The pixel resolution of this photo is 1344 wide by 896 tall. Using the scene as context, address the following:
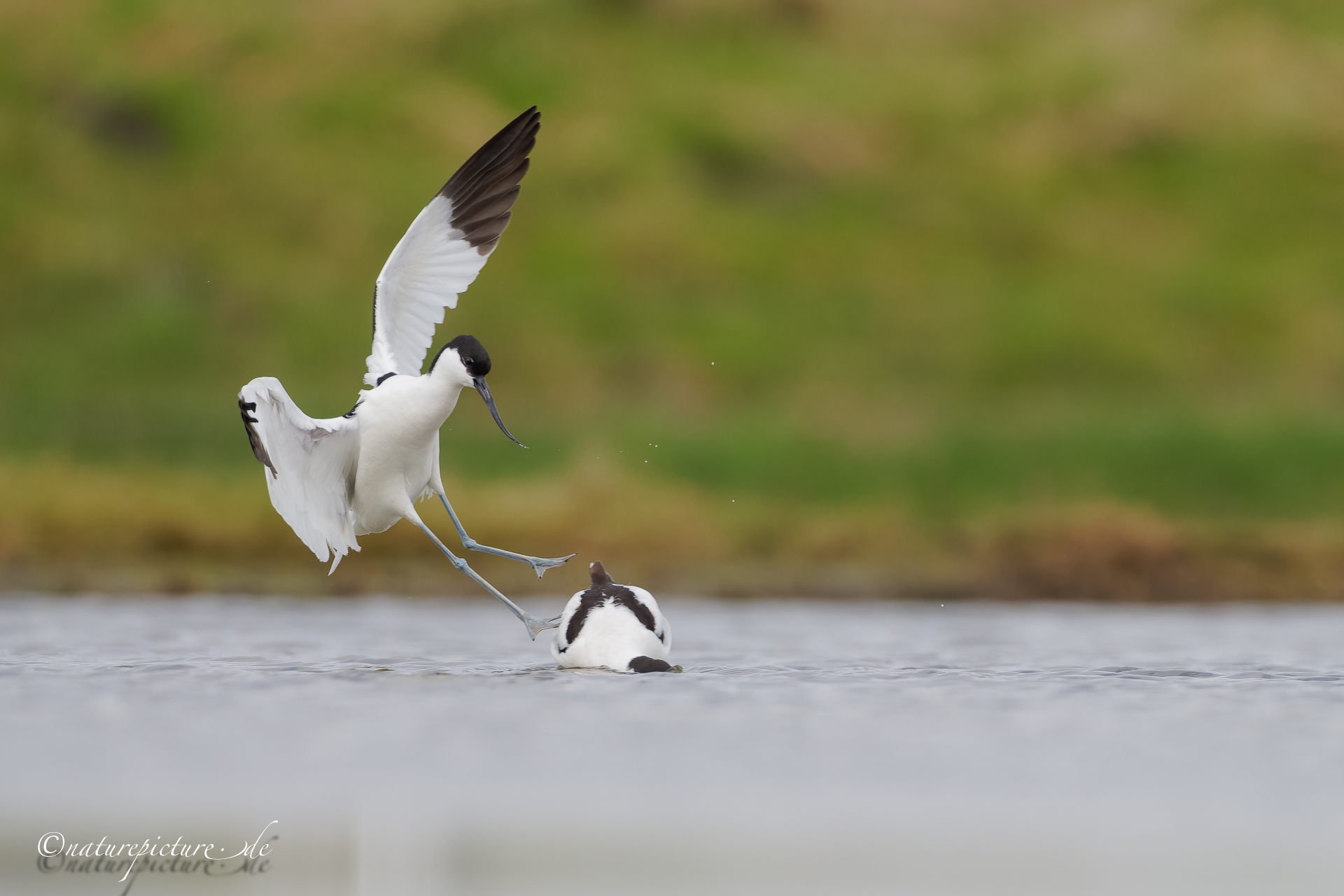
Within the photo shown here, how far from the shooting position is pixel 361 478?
35.1 ft

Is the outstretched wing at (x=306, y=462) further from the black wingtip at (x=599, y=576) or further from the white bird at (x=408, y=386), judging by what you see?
the black wingtip at (x=599, y=576)

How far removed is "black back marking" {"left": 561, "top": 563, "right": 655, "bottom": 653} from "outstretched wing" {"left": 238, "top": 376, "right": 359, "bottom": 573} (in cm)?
121

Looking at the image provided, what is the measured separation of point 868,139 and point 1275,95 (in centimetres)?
726

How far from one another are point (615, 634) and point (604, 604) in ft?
0.70

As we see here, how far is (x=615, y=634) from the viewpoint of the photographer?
10375 mm

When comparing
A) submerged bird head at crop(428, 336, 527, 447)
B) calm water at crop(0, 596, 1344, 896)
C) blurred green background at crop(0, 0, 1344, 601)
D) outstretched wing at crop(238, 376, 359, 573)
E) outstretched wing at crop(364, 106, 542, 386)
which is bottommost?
calm water at crop(0, 596, 1344, 896)

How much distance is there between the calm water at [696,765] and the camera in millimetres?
6438

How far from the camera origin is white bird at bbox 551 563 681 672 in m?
10.3

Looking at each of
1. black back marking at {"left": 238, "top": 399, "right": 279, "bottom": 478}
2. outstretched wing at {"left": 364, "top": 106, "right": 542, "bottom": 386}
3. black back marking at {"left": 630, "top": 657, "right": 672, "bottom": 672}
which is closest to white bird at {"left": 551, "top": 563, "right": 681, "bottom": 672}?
black back marking at {"left": 630, "top": 657, "right": 672, "bottom": 672}

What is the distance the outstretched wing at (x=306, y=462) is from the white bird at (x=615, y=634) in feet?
4.02

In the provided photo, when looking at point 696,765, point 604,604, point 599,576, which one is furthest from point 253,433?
point 696,765

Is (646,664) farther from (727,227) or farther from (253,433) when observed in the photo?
(727,227)

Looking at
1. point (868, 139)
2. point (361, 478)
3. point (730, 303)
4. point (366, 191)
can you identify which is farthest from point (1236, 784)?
point (868, 139)

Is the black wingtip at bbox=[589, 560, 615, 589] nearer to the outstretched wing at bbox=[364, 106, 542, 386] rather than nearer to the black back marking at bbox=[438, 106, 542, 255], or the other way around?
the outstretched wing at bbox=[364, 106, 542, 386]
